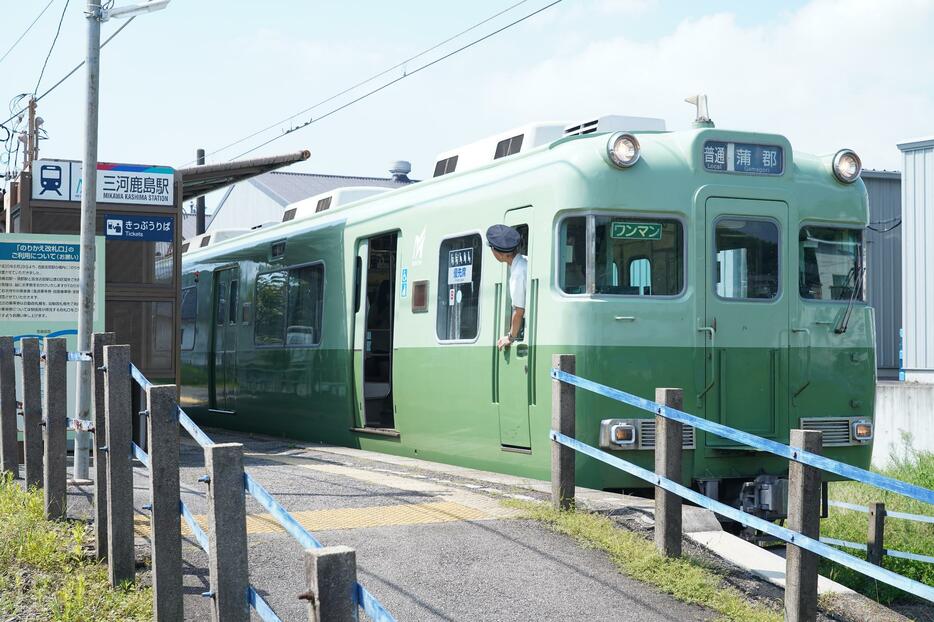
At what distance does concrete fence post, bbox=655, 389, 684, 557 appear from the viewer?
6.32 metres

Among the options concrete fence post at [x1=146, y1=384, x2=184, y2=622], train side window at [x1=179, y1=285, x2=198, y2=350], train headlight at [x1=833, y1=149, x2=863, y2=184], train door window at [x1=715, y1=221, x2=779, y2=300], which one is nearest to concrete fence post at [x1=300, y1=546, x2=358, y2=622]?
concrete fence post at [x1=146, y1=384, x2=184, y2=622]

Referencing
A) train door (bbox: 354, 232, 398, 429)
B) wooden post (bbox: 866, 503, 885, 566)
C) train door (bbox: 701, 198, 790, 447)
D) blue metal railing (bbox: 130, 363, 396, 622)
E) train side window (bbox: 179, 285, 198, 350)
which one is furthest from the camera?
train side window (bbox: 179, 285, 198, 350)

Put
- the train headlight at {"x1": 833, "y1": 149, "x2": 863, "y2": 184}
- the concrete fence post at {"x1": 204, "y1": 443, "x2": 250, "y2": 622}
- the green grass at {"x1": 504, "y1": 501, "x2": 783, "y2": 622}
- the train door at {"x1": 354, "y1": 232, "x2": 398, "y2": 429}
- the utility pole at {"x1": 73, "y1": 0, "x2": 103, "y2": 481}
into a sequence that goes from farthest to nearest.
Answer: the train door at {"x1": 354, "y1": 232, "x2": 398, "y2": 429}, the train headlight at {"x1": 833, "y1": 149, "x2": 863, "y2": 184}, the utility pole at {"x1": 73, "y1": 0, "x2": 103, "y2": 481}, the green grass at {"x1": 504, "y1": 501, "x2": 783, "y2": 622}, the concrete fence post at {"x1": 204, "y1": 443, "x2": 250, "y2": 622}

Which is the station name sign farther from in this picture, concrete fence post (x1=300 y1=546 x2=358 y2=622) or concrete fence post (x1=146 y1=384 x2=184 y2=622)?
concrete fence post (x1=300 y1=546 x2=358 y2=622)

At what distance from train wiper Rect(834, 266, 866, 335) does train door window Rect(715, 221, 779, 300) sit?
657 millimetres

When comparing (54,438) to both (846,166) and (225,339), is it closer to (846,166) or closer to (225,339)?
(846,166)

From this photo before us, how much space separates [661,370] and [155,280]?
18.2 feet

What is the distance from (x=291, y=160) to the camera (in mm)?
13938

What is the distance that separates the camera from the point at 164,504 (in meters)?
5.20

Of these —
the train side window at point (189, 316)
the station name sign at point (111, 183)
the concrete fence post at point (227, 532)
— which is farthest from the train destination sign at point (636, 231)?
the train side window at point (189, 316)

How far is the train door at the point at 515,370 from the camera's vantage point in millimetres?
8883

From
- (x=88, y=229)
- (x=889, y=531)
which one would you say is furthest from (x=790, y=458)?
(x=889, y=531)

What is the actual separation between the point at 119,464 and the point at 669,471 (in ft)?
9.83

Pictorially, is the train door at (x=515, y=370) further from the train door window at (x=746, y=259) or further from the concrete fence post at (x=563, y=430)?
the concrete fence post at (x=563, y=430)
